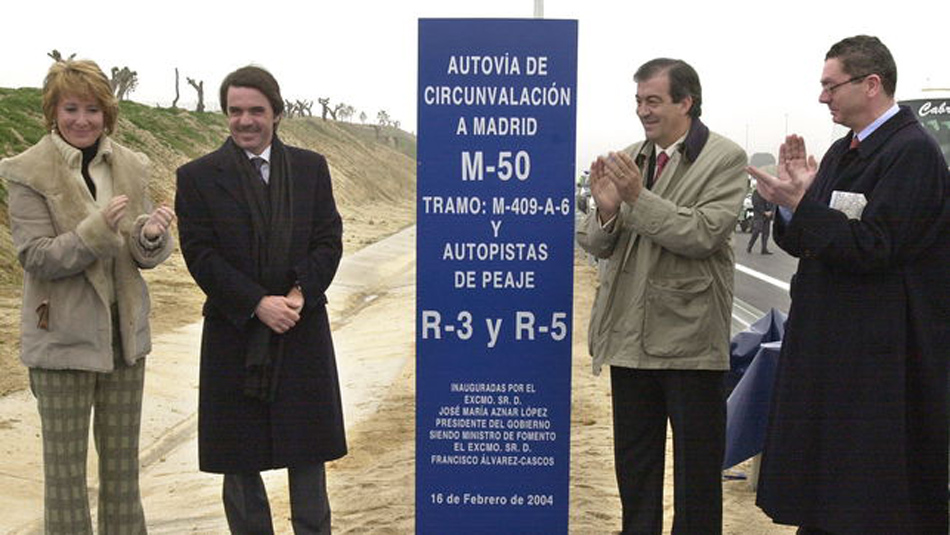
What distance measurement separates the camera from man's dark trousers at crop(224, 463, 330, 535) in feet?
11.8

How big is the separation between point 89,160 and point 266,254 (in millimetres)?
690

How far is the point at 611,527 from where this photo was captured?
4730mm

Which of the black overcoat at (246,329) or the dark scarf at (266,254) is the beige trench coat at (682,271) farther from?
the dark scarf at (266,254)

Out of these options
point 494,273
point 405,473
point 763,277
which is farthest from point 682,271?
point 763,277

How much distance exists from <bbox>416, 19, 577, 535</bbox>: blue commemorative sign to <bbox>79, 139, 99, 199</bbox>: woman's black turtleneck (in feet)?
3.71

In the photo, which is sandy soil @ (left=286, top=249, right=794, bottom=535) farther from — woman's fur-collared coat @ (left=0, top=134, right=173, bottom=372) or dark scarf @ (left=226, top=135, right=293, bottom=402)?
woman's fur-collared coat @ (left=0, top=134, right=173, bottom=372)

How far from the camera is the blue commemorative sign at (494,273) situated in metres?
3.83

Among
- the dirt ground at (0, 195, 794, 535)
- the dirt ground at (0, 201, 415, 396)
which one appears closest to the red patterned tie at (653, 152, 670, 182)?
the dirt ground at (0, 195, 794, 535)

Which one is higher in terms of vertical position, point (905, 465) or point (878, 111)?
point (878, 111)

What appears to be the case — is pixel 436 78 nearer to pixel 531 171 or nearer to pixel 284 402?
pixel 531 171

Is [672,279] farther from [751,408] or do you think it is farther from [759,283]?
[759,283]

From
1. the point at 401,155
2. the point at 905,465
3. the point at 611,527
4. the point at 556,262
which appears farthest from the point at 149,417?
the point at 401,155

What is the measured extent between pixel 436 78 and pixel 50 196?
1394mm

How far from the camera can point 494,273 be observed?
393 cm
